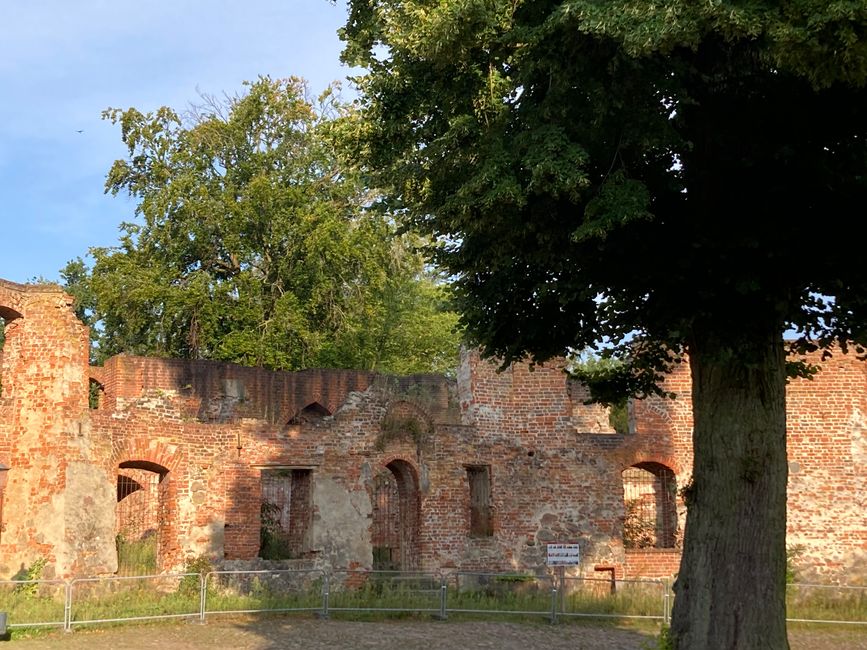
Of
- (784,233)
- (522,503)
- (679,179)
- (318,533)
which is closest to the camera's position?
(784,233)

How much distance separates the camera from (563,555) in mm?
18141

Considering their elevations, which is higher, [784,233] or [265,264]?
[265,264]

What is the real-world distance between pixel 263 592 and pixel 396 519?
731cm

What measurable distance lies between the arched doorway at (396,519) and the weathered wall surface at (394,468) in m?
0.07

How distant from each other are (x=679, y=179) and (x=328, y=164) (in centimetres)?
2415

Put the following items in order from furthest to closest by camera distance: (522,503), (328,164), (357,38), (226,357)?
(328,164) → (226,357) → (522,503) → (357,38)

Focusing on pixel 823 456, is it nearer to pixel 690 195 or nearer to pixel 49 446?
pixel 690 195

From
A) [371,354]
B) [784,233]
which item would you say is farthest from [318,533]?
[371,354]

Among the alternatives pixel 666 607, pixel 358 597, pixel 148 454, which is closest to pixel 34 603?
pixel 148 454

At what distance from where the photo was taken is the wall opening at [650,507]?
22.0 metres

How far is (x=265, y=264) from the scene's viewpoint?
31.5m

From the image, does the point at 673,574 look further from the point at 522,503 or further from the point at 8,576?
the point at 8,576

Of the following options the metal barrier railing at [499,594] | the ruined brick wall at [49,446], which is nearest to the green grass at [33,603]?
the ruined brick wall at [49,446]

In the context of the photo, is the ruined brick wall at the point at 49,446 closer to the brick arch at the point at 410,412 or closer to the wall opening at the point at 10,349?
the wall opening at the point at 10,349
